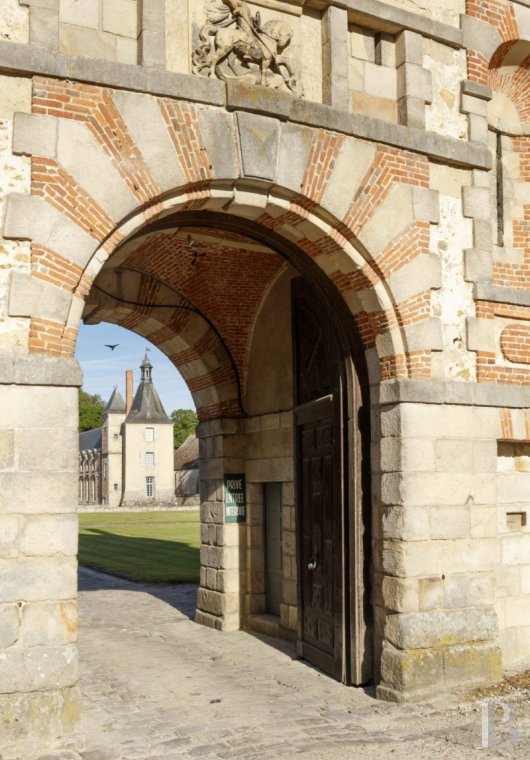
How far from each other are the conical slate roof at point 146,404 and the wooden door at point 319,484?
56928mm

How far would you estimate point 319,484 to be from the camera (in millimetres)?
8969

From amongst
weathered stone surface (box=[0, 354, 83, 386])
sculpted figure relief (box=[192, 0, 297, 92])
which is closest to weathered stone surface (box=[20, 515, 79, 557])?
weathered stone surface (box=[0, 354, 83, 386])

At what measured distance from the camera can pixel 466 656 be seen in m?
7.80

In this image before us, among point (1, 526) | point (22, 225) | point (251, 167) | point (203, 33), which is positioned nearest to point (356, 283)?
point (251, 167)

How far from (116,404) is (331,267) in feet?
211

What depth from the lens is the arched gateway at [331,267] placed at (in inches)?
246

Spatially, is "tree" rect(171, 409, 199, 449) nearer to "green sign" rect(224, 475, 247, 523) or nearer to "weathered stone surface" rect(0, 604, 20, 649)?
"green sign" rect(224, 475, 247, 523)

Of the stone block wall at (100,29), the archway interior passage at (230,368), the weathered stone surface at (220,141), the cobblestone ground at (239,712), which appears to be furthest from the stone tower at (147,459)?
the stone block wall at (100,29)

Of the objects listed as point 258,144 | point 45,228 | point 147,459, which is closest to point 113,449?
point 147,459

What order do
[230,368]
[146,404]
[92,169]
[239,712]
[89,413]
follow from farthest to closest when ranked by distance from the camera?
[89,413] → [146,404] → [230,368] → [239,712] → [92,169]

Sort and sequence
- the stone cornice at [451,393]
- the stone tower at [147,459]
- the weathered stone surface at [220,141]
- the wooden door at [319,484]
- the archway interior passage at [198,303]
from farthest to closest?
the stone tower at [147,459] < the archway interior passage at [198,303] < the wooden door at [319,484] < the stone cornice at [451,393] < the weathered stone surface at [220,141]

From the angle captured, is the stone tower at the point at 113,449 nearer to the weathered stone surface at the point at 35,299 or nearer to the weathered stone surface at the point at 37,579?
the weathered stone surface at the point at 37,579

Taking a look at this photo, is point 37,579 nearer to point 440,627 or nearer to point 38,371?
point 38,371

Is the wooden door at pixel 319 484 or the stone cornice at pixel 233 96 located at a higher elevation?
the stone cornice at pixel 233 96
